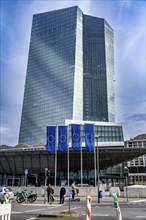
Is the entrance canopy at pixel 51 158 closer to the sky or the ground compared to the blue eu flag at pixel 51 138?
closer to the ground

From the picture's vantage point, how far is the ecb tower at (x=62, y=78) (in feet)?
518

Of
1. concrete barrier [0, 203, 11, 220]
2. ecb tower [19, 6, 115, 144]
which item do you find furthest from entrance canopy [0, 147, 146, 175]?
ecb tower [19, 6, 115, 144]

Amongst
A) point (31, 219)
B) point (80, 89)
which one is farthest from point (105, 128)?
point (31, 219)

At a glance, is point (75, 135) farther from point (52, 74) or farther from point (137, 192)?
point (52, 74)

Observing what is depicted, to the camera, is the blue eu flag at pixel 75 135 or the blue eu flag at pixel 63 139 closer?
the blue eu flag at pixel 75 135

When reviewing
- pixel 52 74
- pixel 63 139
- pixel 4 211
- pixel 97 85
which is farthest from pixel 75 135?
pixel 97 85

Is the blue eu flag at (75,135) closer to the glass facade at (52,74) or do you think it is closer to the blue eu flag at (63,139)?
the blue eu flag at (63,139)

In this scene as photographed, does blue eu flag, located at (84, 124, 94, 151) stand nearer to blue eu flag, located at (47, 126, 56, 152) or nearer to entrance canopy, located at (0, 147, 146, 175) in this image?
blue eu flag, located at (47, 126, 56, 152)

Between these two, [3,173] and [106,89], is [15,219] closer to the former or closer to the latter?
[3,173]

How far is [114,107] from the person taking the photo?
18550cm

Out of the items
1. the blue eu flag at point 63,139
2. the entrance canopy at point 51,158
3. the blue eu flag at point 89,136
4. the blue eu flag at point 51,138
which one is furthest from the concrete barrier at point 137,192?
the entrance canopy at point 51,158

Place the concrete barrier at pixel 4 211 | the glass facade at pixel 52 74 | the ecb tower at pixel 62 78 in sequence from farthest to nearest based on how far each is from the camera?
the ecb tower at pixel 62 78
the glass facade at pixel 52 74
the concrete barrier at pixel 4 211

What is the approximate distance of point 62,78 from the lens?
163 m

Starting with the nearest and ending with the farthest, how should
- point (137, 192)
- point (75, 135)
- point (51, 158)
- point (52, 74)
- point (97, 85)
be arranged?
point (137, 192) < point (75, 135) < point (51, 158) < point (52, 74) < point (97, 85)
